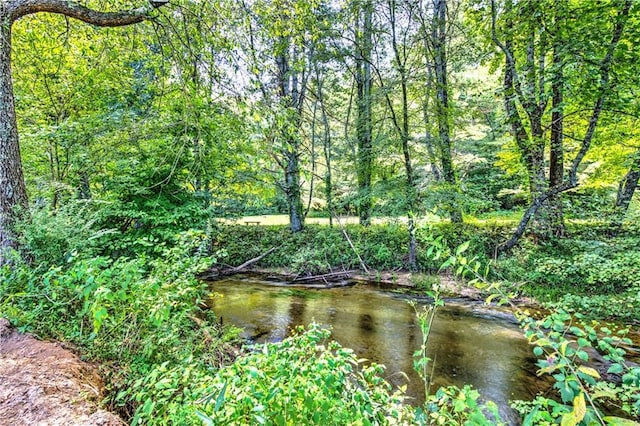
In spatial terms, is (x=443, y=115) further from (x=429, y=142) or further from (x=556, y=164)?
(x=556, y=164)

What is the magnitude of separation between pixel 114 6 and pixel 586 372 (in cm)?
654

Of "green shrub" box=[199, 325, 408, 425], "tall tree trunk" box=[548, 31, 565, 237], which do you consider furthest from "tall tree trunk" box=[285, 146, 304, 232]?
"green shrub" box=[199, 325, 408, 425]

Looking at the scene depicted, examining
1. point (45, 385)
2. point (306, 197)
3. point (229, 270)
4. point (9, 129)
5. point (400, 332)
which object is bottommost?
point (400, 332)

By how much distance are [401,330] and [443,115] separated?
18.1 feet

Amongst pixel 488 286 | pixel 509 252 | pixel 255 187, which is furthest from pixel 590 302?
pixel 255 187

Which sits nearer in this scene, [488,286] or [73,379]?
[488,286]

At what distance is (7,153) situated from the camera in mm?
3674

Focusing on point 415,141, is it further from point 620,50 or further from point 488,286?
point 488,286

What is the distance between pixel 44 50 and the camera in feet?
19.6

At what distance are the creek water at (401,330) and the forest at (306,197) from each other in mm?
153

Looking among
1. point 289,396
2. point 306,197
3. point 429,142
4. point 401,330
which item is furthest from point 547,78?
point 306,197

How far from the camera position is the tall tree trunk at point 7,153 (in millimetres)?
3555

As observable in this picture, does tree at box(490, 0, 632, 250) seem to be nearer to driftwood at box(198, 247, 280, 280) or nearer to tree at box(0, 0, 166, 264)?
tree at box(0, 0, 166, 264)

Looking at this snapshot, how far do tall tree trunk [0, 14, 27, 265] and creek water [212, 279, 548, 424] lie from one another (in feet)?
8.21
